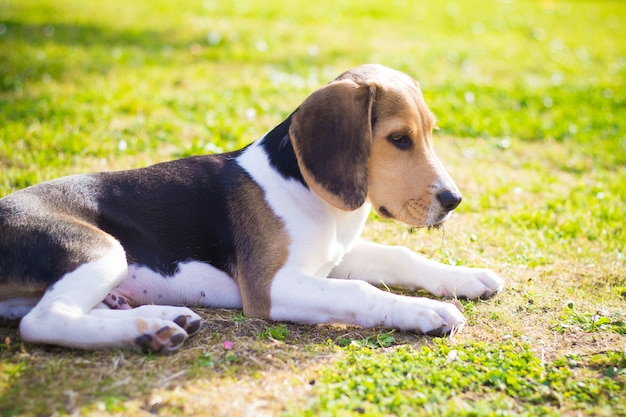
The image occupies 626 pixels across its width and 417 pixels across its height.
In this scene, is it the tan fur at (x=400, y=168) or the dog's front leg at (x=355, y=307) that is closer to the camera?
the dog's front leg at (x=355, y=307)

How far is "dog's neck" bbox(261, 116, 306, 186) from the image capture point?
16.6 feet

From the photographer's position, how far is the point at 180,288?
502 centimetres

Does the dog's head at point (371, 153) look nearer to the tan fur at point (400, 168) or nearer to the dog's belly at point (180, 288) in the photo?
the tan fur at point (400, 168)

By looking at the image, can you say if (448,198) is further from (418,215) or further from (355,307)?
(355,307)

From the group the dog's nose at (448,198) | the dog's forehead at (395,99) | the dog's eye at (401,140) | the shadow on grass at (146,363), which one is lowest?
the shadow on grass at (146,363)

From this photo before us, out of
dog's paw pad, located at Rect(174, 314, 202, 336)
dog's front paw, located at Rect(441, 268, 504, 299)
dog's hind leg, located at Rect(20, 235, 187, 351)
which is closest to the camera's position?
dog's hind leg, located at Rect(20, 235, 187, 351)

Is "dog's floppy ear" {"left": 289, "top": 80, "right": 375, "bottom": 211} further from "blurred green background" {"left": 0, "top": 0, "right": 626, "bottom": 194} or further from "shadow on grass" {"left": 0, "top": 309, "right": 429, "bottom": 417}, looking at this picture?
"blurred green background" {"left": 0, "top": 0, "right": 626, "bottom": 194}

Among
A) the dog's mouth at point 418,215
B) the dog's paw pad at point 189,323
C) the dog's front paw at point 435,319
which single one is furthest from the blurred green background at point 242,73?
the dog's front paw at point 435,319

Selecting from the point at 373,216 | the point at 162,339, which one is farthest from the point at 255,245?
the point at 373,216

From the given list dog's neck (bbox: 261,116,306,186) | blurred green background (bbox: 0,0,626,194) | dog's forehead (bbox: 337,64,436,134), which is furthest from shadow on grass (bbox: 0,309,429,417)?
blurred green background (bbox: 0,0,626,194)

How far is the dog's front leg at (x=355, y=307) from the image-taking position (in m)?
4.60

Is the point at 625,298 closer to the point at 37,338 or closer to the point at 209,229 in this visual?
the point at 209,229

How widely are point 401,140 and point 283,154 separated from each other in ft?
2.88

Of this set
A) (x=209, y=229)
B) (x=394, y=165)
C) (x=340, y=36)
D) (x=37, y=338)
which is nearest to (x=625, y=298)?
(x=394, y=165)
